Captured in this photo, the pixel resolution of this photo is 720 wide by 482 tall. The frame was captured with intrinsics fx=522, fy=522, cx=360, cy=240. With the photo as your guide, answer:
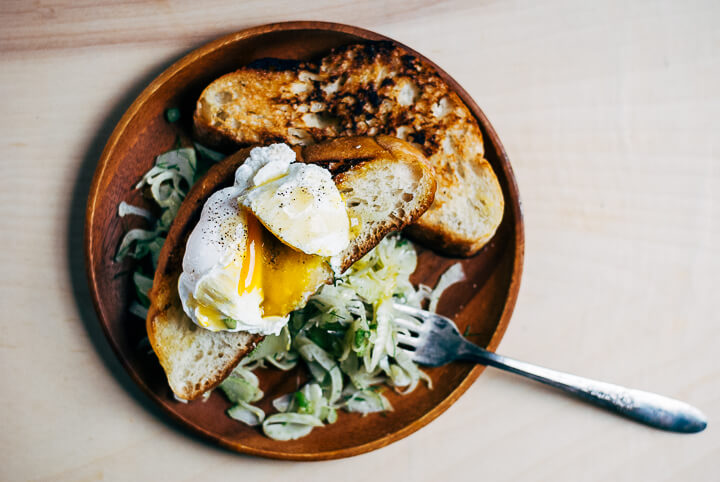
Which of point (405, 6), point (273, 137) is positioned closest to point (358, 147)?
point (273, 137)

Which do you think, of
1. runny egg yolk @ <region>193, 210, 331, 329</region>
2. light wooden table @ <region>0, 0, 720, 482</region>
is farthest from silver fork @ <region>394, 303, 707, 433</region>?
runny egg yolk @ <region>193, 210, 331, 329</region>

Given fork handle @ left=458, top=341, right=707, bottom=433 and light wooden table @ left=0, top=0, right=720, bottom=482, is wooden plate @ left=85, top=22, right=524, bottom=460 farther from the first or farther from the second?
light wooden table @ left=0, top=0, right=720, bottom=482

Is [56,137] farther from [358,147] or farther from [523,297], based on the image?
[523,297]

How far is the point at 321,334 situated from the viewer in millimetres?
2365

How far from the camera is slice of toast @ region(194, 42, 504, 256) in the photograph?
2.33 m

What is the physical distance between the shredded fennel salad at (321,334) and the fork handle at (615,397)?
12.6 inches

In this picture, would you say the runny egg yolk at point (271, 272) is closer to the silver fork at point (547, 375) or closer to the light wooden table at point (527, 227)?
the silver fork at point (547, 375)

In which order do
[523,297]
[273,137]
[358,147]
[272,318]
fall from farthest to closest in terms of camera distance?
[523,297], [273,137], [358,147], [272,318]

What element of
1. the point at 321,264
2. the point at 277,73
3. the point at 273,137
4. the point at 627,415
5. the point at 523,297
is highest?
the point at 277,73

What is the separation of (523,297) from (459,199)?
2.19ft

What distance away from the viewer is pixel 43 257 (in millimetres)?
2398

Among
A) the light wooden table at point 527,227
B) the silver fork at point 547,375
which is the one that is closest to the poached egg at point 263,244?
the silver fork at point 547,375

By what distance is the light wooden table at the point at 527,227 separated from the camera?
2.40 meters

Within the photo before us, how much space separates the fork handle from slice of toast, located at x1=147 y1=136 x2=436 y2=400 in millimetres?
745
